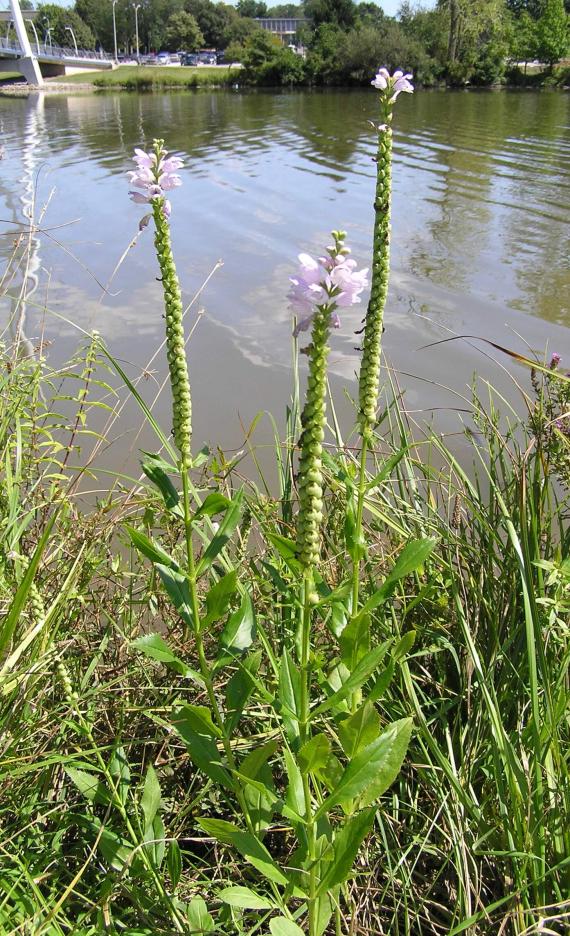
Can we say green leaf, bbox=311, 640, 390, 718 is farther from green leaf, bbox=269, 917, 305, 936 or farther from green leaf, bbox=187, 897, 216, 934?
green leaf, bbox=187, 897, 216, 934

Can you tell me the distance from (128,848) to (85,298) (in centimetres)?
915

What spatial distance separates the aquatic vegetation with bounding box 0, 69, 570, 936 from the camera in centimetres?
148

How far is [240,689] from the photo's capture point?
1680 millimetres

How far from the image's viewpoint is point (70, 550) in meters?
2.61

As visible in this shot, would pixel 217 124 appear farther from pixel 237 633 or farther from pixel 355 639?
pixel 355 639

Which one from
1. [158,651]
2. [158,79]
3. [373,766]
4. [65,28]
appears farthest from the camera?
[65,28]

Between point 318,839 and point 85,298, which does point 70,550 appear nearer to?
point 318,839

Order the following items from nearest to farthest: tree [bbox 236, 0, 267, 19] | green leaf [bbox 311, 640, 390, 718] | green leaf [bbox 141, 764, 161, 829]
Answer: green leaf [bbox 311, 640, 390, 718], green leaf [bbox 141, 764, 161, 829], tree [bbox 236, 0, 267, 19]

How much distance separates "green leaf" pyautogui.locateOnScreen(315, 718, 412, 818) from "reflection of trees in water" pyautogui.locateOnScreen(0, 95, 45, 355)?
7.66 ft

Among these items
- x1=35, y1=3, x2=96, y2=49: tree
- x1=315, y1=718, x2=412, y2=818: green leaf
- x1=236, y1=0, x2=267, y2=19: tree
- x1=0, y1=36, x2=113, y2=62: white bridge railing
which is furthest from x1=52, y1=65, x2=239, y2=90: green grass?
x1=236, y1=0, x2=267, y2=19: tree

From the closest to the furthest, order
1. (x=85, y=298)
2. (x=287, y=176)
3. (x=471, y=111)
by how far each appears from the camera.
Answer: (x=85, y=298), (x=287, y=176), (x=471, y=111)

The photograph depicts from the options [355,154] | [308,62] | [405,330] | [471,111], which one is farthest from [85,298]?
[308,62]

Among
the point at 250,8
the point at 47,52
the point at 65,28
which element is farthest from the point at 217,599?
the point at 250,8

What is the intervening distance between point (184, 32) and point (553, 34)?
218ft
